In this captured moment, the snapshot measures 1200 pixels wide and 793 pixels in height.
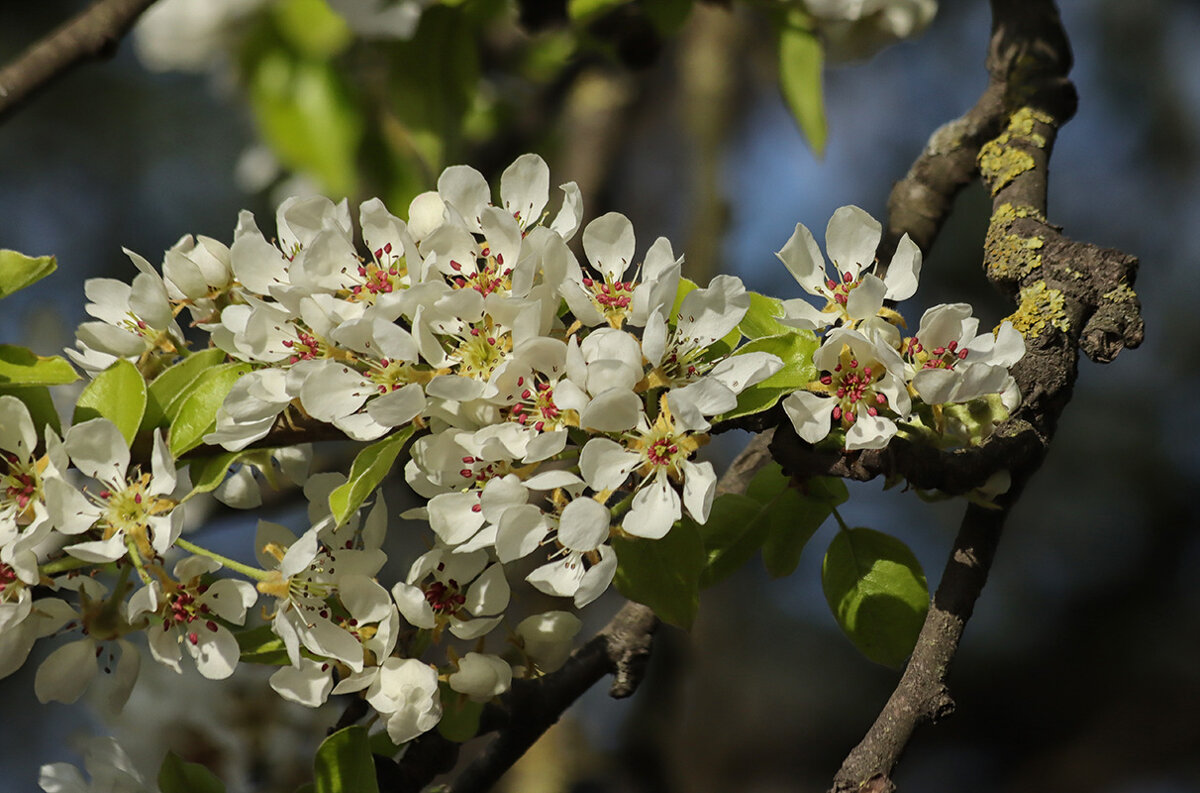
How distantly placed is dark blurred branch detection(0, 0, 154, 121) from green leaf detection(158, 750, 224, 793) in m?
0.68

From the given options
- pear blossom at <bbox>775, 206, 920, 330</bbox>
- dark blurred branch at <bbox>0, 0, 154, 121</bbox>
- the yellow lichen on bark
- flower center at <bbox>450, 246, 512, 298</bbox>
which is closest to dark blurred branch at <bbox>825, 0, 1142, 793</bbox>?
the yellow lichen on bark

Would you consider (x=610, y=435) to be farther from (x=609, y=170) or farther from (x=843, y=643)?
(x=843, y=643)

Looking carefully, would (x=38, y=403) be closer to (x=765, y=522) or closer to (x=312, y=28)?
(x=765, y=522)

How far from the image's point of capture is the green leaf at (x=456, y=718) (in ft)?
2.85

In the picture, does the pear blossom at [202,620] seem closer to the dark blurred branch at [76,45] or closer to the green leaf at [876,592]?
the green leaf at [876,592]

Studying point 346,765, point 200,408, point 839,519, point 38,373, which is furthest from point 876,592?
point 38,373

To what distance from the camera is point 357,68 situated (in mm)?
1892

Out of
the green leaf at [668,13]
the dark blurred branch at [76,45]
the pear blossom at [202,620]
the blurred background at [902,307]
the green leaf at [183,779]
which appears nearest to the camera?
the pear blossom at [202,620]

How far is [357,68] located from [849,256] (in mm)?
1310

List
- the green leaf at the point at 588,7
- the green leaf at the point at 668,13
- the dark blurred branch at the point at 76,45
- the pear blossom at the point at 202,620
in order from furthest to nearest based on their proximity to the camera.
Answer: the green leaf at the point at 668,13, the green leaf at the point at 588,7, the dark blurred branch at the point at 76,45, the pear blossom at the point at 202,620

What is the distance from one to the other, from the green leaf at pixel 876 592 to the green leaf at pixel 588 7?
0.80 m

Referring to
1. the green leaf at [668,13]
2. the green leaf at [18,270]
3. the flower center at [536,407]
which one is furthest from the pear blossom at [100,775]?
the green leaf at [668,13]

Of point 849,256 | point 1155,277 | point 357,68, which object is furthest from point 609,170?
point 1155,277

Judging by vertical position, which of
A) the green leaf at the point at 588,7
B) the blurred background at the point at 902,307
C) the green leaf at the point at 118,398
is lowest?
the blurred background at the point at 902,307
